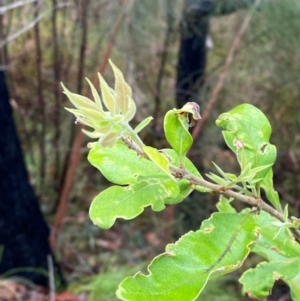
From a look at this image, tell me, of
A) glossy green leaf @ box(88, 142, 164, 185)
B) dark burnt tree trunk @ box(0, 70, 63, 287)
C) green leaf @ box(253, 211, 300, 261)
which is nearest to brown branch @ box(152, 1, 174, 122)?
dark burnt tree trunk @ box(0, 70, 63, 287)

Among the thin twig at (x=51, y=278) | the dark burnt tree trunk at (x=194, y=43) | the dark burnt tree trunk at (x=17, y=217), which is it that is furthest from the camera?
the dark burnt tree trunk at (x=194, y=43)

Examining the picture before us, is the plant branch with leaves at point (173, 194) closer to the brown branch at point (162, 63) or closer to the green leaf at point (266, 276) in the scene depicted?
the green leaf at point (266, 276)

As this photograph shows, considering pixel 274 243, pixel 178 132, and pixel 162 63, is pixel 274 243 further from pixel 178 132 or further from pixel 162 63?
pixel 162 63

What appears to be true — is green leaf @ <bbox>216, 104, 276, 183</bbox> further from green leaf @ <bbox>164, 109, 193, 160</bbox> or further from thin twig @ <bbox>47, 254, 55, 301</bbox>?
thin twig @ <bbox>47, 254, 55, 301</bbox>

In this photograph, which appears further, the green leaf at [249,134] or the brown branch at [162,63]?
the brown branch at [162,63]

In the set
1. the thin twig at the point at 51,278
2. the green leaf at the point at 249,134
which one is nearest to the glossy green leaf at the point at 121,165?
the green leaf at the point at 249,134

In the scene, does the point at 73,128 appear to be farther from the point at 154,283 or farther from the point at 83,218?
the point at 154,283

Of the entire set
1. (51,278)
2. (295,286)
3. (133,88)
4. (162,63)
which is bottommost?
(51,278)

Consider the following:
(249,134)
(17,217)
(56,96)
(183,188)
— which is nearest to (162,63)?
(56,96)
